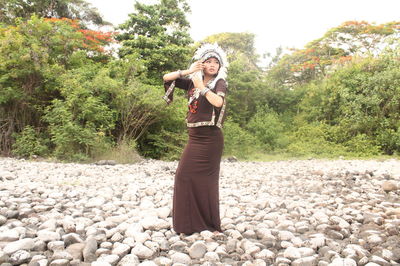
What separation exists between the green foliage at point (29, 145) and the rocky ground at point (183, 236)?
3.35 metres

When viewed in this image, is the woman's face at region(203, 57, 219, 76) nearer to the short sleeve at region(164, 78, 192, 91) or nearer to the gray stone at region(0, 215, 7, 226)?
the short sleeve at region(164, 78, 192, 91)

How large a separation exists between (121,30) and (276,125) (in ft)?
Result: 24.8

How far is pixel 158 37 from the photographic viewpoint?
11.8m

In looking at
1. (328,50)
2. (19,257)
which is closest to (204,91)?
(19,257)

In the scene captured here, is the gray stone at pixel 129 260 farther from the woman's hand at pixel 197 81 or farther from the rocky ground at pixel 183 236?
the woman's hand at pixel 197 81

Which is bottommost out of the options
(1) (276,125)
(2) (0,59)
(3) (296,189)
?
(3) (296,189)

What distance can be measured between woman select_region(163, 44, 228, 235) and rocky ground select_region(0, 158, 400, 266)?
0.17 m

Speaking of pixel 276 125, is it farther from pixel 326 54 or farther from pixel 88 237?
pixel 88 237

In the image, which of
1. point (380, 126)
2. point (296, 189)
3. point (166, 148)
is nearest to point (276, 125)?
point (380, 126)

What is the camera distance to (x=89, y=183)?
4.97 metres

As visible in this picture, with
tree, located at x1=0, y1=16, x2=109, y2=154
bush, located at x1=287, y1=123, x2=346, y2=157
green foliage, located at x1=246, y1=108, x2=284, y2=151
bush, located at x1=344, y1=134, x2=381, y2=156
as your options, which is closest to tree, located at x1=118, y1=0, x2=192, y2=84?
tree, located at x1=0, y1=16, x2=109, y2=154

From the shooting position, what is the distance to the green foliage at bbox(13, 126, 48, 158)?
823cm

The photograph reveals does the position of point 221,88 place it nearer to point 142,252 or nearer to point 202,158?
point 202,158

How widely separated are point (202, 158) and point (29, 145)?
7.09 metres
